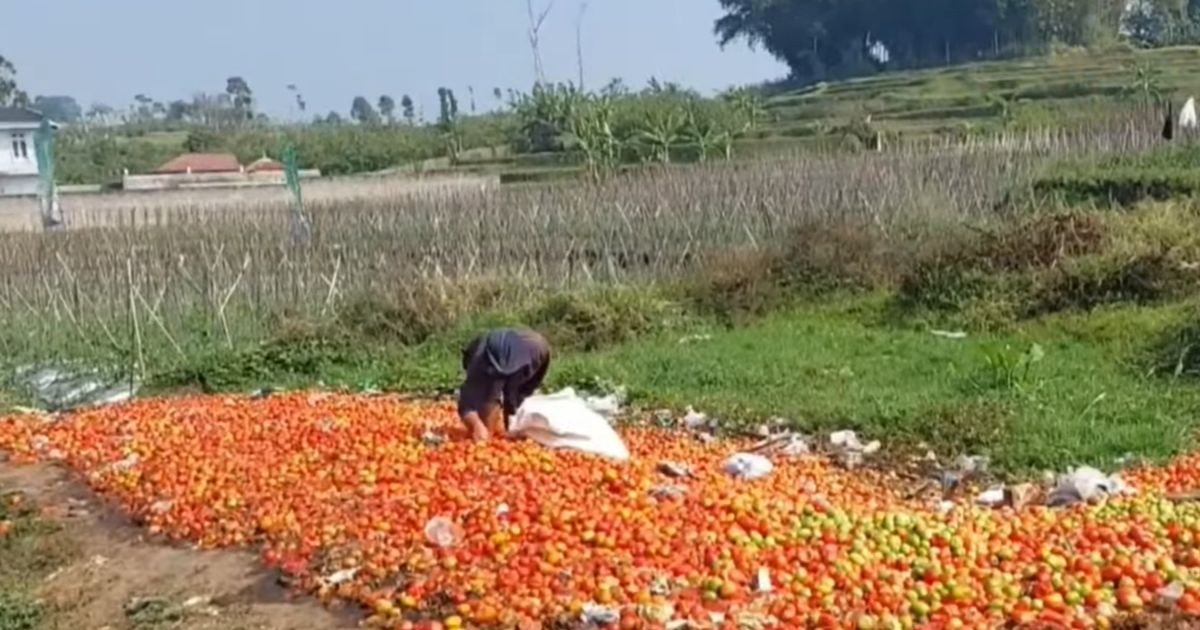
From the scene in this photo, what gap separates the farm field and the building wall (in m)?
25.3

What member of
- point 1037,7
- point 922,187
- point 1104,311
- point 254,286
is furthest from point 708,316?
point 1037,7

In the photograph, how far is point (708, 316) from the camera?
13711mm

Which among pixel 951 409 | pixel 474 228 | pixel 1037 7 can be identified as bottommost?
pixel 951 409

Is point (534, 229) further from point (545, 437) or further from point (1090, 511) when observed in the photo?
point (1090, 511)

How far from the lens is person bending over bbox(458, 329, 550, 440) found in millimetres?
7293

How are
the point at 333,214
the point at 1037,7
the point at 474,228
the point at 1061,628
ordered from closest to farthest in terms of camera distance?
the point at 1061,628 < the point at 474,228 < the point at 333,214 < the point at 1037,7

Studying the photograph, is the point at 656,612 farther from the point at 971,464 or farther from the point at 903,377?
the point at 903,377

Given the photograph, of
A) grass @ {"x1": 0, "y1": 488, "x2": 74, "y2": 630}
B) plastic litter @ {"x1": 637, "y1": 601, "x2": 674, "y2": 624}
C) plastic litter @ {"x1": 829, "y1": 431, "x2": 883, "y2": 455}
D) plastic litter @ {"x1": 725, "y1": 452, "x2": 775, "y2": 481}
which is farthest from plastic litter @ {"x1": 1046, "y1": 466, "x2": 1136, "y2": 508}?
grass @ {"x1": 0, "y1": 488, "x2": 74, "y2": 630}

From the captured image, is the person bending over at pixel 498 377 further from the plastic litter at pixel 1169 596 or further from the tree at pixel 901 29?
the tree at pixel 901 29

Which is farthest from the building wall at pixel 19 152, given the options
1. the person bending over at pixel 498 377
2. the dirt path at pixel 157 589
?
the dirt path at pixel 157 589

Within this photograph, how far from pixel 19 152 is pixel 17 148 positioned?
0.55ft

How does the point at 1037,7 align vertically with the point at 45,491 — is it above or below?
above

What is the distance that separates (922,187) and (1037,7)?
50236 mm

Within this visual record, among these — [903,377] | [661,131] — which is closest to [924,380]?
[903,377]
